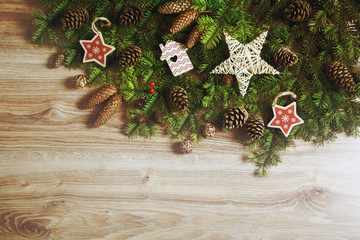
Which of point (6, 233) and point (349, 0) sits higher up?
point (349, 0)

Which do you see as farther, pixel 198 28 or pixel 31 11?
pixel 31 11

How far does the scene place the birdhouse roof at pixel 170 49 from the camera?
1011mm

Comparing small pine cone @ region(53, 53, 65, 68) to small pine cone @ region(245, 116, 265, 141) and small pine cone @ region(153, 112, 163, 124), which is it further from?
small pine cone @ region(245, 116, 265, 141)

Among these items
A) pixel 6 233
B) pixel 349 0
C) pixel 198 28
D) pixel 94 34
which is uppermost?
pixel 349 0

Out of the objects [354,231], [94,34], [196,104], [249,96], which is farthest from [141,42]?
[354,231]

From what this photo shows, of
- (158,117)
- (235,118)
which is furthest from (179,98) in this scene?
(235,118)

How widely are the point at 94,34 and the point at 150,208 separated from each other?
673 millimetres

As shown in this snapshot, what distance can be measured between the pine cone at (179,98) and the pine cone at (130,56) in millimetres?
174

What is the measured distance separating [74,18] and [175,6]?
1.19 feet

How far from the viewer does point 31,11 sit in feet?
3.59

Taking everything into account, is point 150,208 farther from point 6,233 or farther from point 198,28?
point 198,28

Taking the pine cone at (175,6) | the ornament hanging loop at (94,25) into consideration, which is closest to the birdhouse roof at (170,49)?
the pine cone at (175,6)

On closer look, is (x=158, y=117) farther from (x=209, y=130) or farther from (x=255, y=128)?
(x=255, y=128)

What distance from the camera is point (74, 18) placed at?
997 mm
